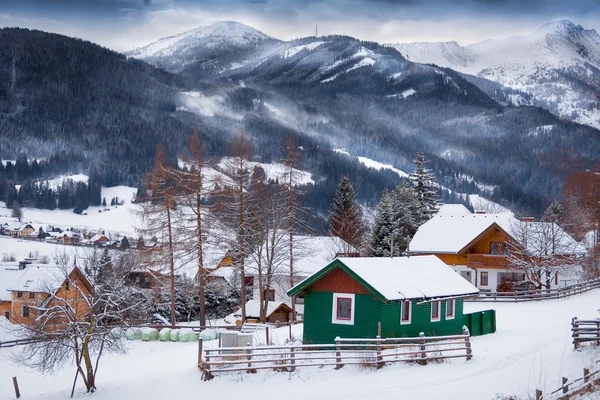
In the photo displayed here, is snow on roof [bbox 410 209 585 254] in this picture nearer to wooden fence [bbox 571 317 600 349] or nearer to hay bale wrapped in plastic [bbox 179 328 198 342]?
hay bale wrapped in plastic [bbox 179 328 198 342]

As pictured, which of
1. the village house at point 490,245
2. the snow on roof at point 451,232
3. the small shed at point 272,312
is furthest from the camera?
the snow on roof at point 451,232

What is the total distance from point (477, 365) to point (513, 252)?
3103cm

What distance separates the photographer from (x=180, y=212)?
146ft

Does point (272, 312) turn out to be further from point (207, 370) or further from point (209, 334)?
point (207, 370)

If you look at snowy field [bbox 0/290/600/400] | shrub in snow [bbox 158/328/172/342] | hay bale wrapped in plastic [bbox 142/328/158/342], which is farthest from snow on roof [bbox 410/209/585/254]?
hay bale wrapped in plastic [bbox 142/328/158/342]

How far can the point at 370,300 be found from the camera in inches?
1143

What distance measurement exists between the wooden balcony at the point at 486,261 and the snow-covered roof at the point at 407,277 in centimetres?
2366

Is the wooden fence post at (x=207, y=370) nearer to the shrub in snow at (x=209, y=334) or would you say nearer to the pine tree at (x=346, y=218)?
the shrub in snow at (x=209, y=334)

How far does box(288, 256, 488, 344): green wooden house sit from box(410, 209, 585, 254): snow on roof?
25691mm

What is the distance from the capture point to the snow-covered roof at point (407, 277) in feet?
95.6

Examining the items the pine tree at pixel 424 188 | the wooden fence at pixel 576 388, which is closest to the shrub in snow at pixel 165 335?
the wooden fence at pixel 576 388

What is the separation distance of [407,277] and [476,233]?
30922 mm

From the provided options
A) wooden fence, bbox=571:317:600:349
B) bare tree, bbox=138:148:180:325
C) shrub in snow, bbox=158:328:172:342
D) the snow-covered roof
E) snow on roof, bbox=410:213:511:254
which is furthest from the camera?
snow on roof, bbox=410:213:511:254

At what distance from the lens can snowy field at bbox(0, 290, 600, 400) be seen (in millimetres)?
22719
